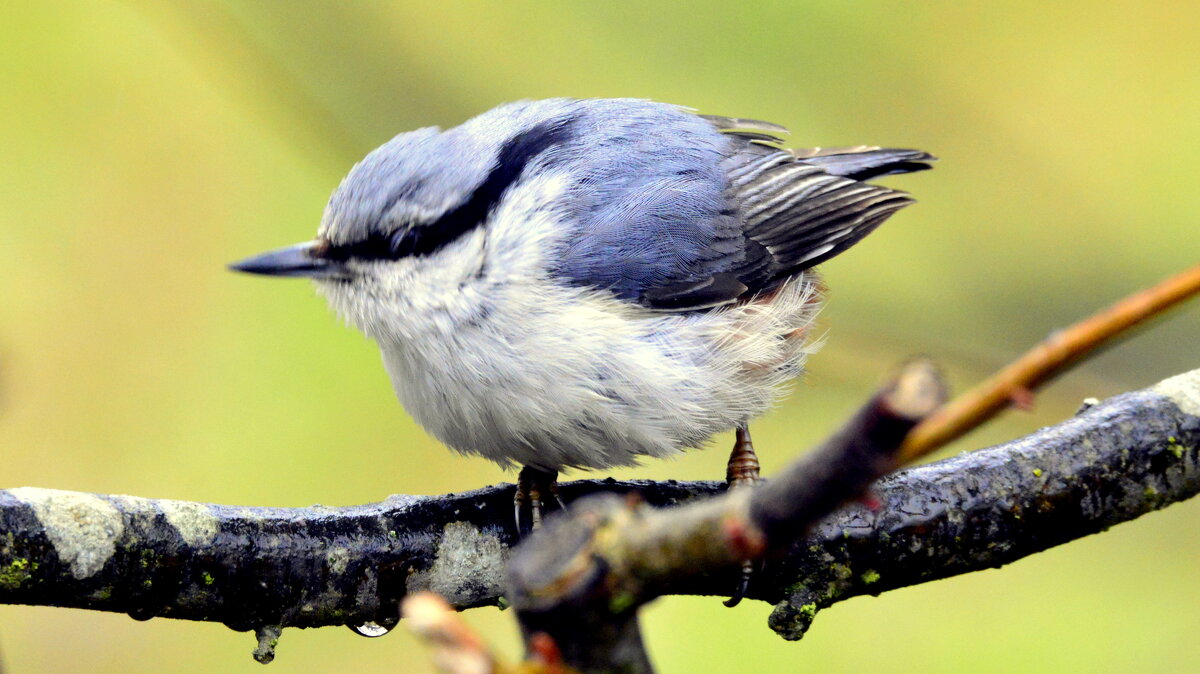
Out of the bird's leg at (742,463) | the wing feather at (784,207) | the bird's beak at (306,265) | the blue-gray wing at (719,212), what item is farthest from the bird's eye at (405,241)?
the bird's leg at (742,463)

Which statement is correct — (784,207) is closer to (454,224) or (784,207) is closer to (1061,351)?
(454,224)

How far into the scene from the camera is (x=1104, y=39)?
134 inches

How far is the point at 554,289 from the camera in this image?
2062mm

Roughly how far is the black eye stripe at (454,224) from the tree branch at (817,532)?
0.51 m

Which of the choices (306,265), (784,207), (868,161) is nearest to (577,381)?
(306,265)

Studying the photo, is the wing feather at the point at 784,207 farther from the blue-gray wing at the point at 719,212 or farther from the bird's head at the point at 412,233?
the bird's head at the point at 412,233

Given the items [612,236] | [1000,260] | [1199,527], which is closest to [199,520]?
[612,236]

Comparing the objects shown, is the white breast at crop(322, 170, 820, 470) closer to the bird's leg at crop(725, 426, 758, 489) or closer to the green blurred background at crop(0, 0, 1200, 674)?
the bird's leg at crop(725, 426, 758, 489)

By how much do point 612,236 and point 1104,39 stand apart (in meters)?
2.17

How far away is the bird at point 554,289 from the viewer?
2.01 meters

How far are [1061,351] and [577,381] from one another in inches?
54.8

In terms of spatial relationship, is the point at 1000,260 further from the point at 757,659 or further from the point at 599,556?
the point at 599,556

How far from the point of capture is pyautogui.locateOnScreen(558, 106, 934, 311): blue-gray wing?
7.16 ft

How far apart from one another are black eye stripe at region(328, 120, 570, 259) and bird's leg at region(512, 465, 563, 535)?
0.49 meters
